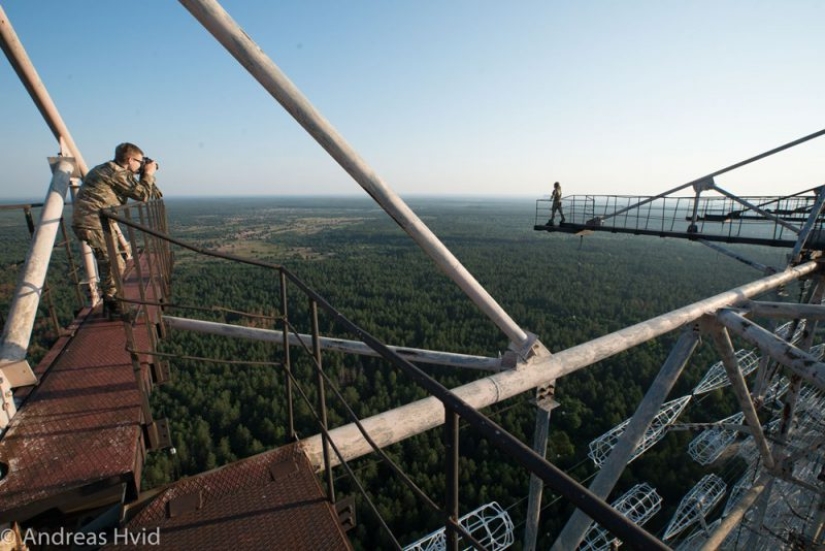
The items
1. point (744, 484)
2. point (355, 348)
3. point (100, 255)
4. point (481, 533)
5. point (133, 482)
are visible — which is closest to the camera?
point (133, 482)

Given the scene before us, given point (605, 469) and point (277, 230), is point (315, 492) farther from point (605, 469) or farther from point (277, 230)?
point (277, 230)

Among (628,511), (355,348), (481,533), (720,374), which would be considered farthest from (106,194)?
(720,374)

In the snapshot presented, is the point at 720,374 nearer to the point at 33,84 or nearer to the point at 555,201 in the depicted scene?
the point at 555,201

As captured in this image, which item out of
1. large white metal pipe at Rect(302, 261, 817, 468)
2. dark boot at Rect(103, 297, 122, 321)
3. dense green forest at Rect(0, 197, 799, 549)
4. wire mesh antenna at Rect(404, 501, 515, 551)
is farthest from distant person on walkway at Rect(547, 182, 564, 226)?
dark boot at Rect(103, 297, 122, 321)

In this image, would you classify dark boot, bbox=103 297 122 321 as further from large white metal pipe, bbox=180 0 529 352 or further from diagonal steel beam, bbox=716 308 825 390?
diagonal steel beam, bbox=716 308 825 390

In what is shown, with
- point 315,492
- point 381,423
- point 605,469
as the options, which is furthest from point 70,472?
point 605,469

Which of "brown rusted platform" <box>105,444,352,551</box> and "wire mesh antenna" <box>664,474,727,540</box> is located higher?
"brown rusted platform" <box>105,444,352,551</box>
